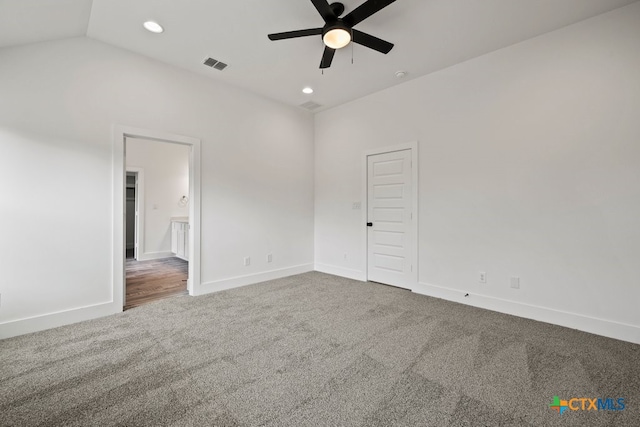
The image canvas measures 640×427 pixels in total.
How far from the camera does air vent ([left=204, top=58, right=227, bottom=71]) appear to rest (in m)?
3.50

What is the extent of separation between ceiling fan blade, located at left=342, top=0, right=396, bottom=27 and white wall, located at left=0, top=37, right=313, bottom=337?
2502mm

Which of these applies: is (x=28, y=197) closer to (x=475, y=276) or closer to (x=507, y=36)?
(x=475, y=276)

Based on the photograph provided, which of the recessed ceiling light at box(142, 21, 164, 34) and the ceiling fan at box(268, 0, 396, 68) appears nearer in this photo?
the ceiling fan at box(268, 0, 396, 68)

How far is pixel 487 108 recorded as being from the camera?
336 centimetres

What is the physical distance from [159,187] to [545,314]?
764 centimetres

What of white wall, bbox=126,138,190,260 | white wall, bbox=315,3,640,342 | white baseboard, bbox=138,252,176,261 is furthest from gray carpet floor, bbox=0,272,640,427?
white wall, bbox=126,138,190,260

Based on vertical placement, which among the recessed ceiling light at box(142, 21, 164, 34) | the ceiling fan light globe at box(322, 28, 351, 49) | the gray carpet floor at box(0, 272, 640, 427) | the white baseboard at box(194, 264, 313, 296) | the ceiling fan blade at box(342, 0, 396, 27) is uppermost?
the recessed ceiling light at box(142, 21, 164, 34)

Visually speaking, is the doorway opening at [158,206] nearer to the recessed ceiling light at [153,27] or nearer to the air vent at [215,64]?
the air vent at [215,64]

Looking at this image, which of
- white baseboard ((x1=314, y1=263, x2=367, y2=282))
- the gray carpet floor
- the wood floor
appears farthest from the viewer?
white baseboard ((x1=314, y1=263, x2=367, y2=282))

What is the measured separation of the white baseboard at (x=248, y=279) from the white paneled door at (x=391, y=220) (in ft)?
4.33

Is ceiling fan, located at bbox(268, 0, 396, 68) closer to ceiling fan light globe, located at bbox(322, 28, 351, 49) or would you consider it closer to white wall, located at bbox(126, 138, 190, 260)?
ceiling fan light globe, located at bbox(322, 28, 351, 49)

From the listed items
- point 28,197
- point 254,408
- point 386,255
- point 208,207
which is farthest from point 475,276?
point 28,197

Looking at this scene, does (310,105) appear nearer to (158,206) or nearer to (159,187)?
(159,187)

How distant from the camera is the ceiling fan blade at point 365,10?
2.08 meters
